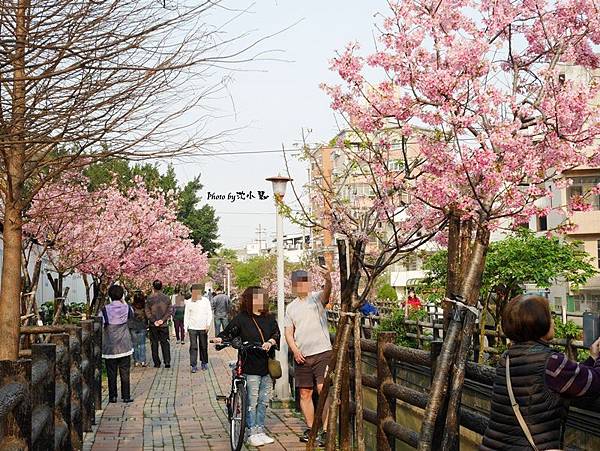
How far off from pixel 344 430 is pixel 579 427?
434 centimetres

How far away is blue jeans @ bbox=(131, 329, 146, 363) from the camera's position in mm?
21688

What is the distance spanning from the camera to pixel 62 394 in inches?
333

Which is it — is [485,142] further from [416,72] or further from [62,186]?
[62,186]

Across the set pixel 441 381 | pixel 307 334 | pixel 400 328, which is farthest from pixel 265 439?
pixel 400 328

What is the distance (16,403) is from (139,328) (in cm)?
1685

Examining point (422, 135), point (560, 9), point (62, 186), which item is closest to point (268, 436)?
point (422, 135)

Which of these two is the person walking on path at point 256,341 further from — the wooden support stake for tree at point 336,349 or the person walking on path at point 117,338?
the person walking on path at point 117,338

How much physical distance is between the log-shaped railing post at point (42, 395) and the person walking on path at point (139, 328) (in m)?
14.3

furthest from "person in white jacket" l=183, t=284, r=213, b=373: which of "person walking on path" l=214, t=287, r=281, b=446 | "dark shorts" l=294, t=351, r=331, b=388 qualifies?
"dark shorts" l=294, t=351, r=331, b=388

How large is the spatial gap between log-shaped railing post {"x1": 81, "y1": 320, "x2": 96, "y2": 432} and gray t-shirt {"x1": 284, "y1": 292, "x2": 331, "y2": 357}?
2.53 meters

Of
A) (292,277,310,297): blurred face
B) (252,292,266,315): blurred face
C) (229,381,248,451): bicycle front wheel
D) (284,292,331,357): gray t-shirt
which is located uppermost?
(292,277,310,297): blurred face

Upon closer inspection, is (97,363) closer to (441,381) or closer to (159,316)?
(159,316)

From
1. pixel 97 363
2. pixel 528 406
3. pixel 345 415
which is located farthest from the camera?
pixel 97 363

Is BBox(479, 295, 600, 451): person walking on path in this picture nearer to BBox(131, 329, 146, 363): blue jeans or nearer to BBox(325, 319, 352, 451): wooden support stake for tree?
BBox(325, 319, 352, 451): wooden support stake for tree
